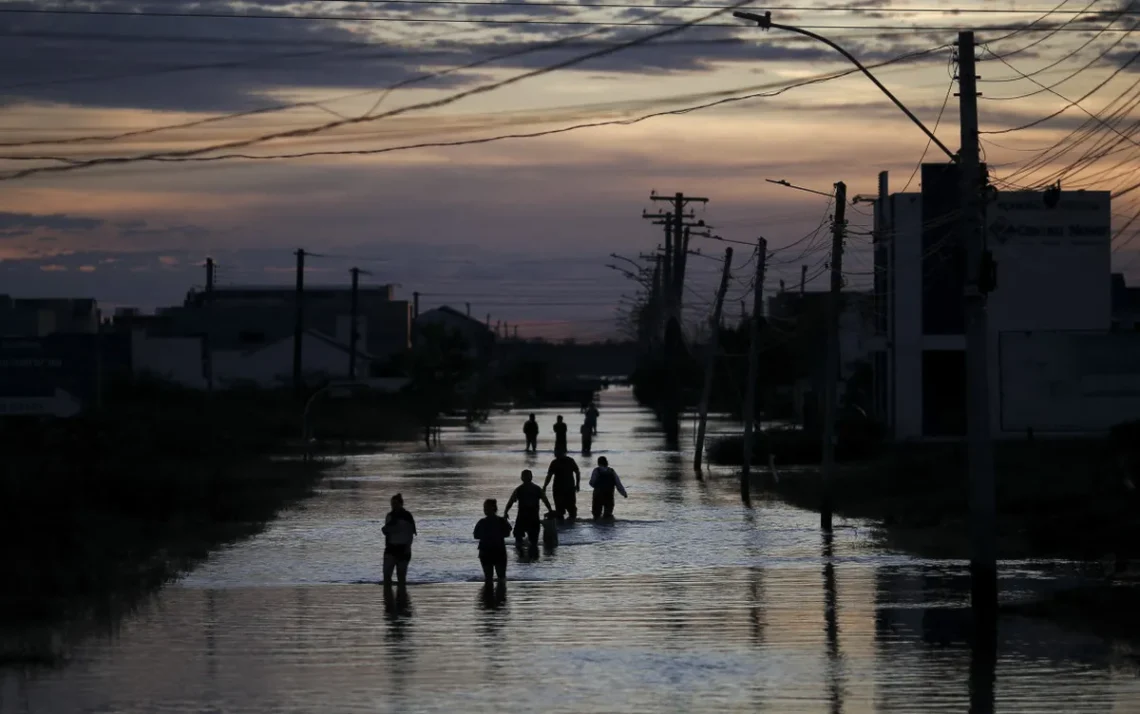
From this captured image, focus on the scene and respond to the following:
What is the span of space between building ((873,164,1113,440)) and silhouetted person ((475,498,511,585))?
4379 cm

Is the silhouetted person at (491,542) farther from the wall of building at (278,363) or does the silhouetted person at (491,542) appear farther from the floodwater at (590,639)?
the wall of building at (278,363)

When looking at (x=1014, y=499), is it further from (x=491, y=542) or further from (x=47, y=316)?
(x=47, y=316)

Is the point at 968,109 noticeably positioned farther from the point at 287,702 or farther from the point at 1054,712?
the point at 287,702

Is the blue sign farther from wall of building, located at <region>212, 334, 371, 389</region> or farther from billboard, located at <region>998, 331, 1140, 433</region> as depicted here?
wall of building, located at <region>212, 334, 371, 389</region>

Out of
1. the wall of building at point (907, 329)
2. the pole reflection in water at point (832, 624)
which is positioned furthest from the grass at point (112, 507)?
the wall of building at point (907, 329)

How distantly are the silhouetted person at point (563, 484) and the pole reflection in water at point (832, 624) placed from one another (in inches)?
208

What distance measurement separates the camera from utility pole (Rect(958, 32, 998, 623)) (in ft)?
64.7

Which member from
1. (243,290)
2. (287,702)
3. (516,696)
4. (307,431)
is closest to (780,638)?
(516,696)

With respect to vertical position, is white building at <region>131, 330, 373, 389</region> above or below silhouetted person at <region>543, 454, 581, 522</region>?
above

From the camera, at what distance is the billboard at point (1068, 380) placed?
59.6 meters

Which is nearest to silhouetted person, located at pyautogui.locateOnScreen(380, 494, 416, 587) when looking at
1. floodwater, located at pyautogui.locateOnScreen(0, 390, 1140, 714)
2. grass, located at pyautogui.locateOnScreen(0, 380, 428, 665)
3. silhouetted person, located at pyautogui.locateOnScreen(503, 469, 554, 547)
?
floodwater, located at pyautogui.locateOnScreen(0, 390, 1140, 714)

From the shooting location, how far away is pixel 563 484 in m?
34.2

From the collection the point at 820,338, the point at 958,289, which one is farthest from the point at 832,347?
the point at 820,338

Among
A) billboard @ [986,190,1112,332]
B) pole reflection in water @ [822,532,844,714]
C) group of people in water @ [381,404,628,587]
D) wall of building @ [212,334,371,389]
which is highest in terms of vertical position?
billboard @ [986,190,1112,332]
